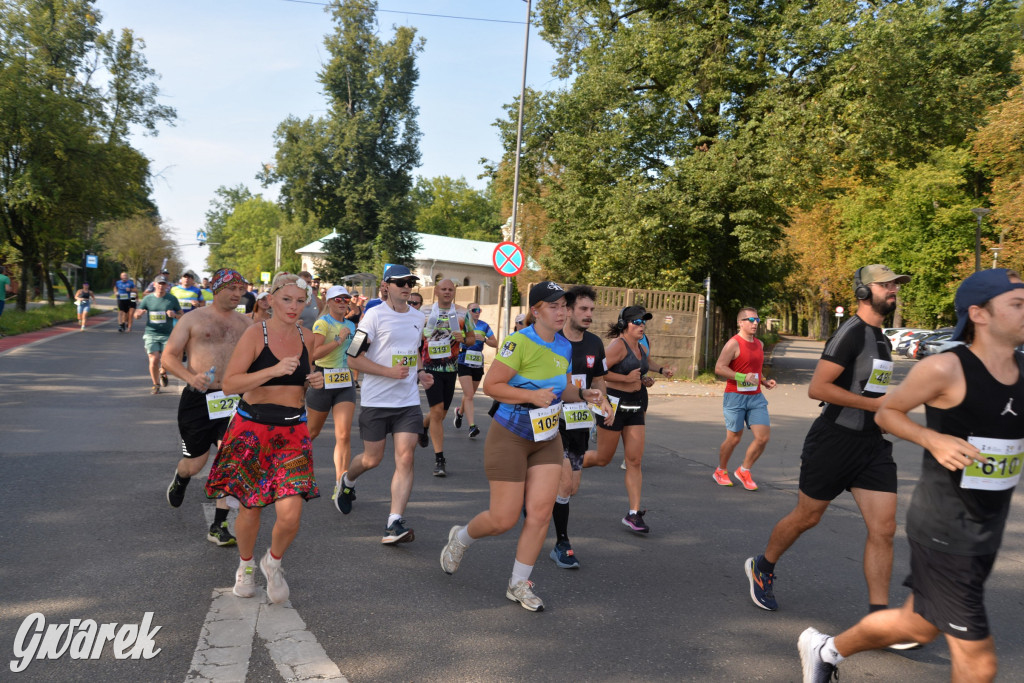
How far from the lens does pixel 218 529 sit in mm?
5508

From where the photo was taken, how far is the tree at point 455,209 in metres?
100

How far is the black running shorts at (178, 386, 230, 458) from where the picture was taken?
588 centimetres

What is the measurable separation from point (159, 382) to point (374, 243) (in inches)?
1534

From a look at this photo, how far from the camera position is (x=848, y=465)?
4402 millimetres

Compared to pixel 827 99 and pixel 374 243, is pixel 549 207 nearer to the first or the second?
pixel 827 99

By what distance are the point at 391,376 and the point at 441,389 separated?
3.04 meters

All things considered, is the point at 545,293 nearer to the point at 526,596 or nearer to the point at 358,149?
the point at 526,596

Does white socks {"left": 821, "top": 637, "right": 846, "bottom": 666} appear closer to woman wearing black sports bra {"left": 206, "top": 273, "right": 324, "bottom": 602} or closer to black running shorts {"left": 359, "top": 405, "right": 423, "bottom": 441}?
woman wearing black sports bra {"left": 206, "top": 273, "right": 324, "bottom": 602}

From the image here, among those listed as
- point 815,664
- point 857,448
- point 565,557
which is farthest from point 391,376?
point 815,664

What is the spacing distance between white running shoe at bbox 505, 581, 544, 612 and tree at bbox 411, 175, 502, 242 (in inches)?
3778

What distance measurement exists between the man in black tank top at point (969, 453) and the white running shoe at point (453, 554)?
2571 millimetres

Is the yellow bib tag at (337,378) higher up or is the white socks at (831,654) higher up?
the yellow bib tag at (337,378)

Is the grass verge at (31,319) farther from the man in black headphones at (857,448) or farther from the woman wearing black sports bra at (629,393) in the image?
the man in black headphones at (857,448)

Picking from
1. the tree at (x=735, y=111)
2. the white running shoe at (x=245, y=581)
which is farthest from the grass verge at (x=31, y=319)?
the white running shoe at (x=245, y=581)
